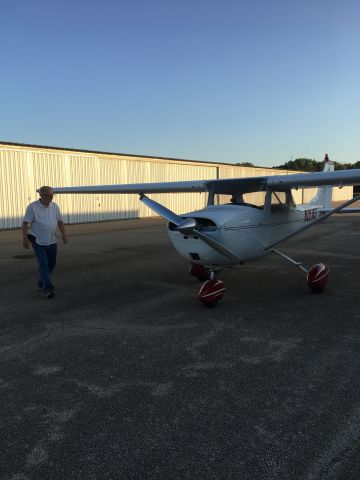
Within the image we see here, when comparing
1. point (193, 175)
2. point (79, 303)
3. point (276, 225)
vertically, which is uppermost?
point (193, 175)

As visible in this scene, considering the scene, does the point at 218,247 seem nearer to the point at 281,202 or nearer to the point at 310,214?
the point at 281,202

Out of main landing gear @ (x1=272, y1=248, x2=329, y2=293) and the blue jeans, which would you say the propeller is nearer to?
main landing gear @ (x1=272, y1=248, x2=329, y2=293)

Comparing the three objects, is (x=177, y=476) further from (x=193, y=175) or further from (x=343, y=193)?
(x=343, y=193)

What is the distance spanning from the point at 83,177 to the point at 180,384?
21192mm

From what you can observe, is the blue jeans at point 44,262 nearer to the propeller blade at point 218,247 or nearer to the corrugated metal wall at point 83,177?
the propeller blade at point 218,247

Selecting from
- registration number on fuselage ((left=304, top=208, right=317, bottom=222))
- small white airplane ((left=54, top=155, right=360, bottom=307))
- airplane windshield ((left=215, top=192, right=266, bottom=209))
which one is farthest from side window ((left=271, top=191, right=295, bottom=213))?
registration number on fuselage ((left=304, top=208, right=317, bottom=222))

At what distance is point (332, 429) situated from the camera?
2549 millimetres

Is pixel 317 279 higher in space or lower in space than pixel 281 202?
lower

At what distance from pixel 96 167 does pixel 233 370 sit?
71.6 ft

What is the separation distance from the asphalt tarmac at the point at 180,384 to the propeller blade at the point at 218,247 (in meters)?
0.70

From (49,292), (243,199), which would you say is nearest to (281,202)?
(243,199)

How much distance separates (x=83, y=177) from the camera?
2298 centimetres

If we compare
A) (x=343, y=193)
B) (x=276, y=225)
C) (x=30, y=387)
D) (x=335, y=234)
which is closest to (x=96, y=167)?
(x=335, y=234)

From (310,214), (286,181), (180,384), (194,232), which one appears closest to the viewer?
(180,384)
